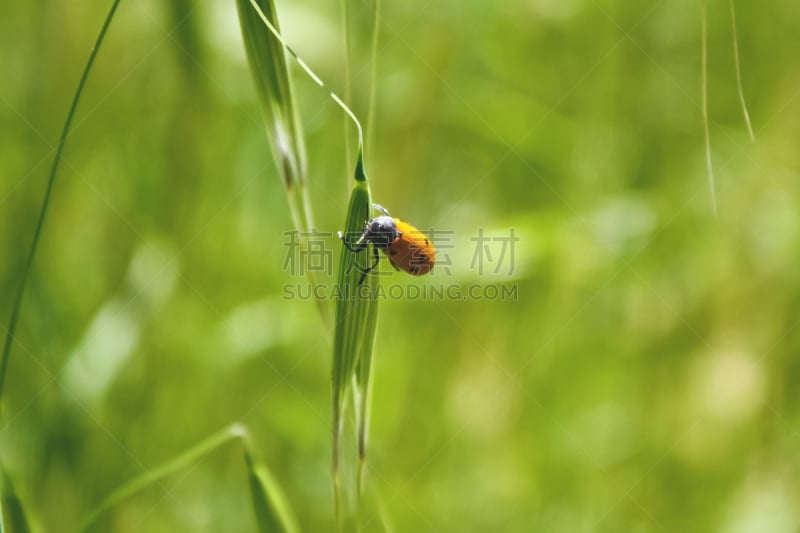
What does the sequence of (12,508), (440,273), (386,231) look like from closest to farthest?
(12,508) < (386,231) < (440,273)

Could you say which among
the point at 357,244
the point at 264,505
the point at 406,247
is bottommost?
the point at 264,505

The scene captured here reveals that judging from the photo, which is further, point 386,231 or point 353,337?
point 386,231

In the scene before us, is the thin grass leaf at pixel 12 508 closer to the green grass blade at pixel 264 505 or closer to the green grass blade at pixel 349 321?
the green grass blade at pixel 264 505

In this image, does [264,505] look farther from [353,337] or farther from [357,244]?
[357,244]

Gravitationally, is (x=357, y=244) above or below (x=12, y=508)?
above

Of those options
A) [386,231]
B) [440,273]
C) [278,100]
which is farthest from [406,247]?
[278,100]

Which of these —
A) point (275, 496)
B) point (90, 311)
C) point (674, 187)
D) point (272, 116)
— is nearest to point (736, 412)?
point (674, 187)
